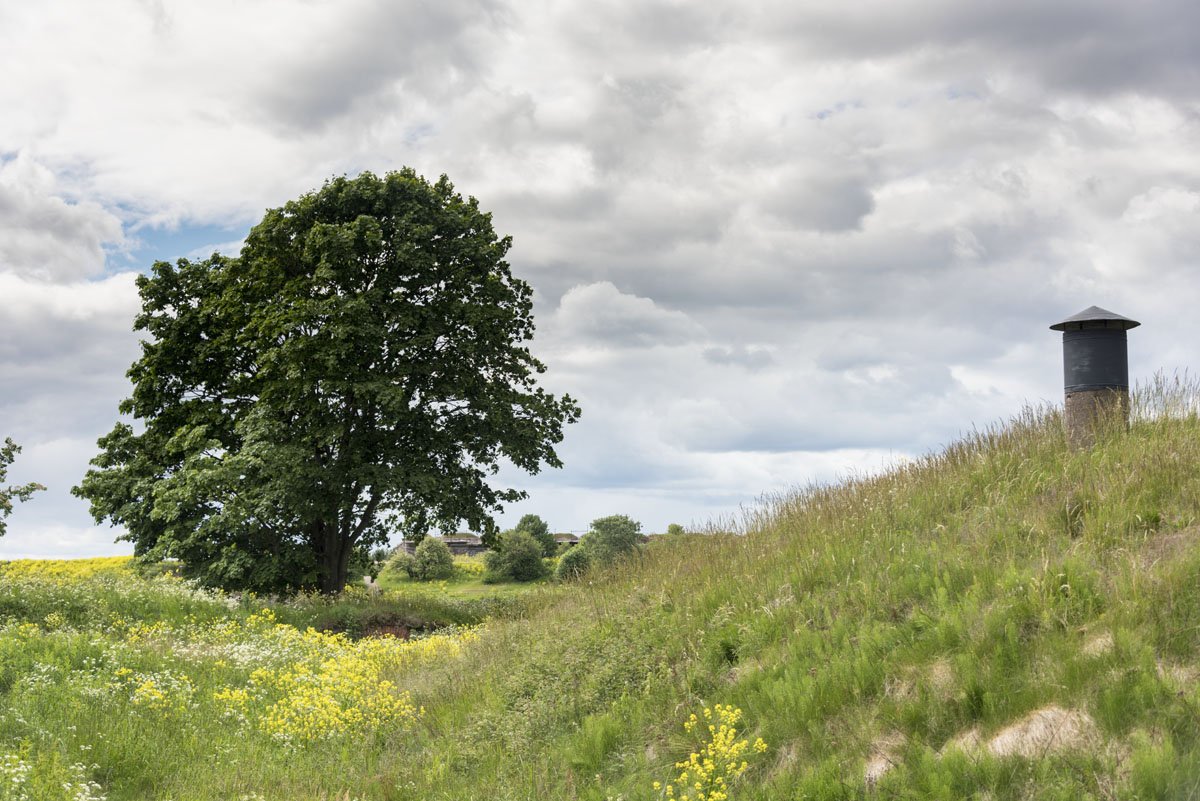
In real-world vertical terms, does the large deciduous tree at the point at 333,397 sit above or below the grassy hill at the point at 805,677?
above

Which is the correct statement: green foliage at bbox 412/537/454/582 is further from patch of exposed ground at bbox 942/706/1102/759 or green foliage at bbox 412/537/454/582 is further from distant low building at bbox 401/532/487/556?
patch of exposed ground at bbox 942/706/1102/759

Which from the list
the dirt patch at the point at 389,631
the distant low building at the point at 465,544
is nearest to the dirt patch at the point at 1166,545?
the dirt patch at the point at 389,631

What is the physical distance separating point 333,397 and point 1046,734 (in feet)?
70.0

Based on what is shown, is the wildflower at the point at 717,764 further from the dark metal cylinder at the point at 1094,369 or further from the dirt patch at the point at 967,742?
the dark metal cylinder at the point at 1094,369

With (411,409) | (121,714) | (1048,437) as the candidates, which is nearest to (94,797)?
(121,714)

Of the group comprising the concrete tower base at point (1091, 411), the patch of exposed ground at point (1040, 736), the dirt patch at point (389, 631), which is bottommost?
the dirt patch at point (389, 631)

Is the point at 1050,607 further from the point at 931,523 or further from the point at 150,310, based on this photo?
the point at 150,310

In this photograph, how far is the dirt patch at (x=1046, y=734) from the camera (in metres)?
5.98

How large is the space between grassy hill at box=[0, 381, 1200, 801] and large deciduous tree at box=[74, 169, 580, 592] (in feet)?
32.9

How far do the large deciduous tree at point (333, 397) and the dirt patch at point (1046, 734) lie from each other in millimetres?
18134

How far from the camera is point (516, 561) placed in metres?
39.6

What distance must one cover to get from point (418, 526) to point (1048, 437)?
1800cm

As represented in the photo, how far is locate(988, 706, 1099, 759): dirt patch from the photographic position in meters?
5.98

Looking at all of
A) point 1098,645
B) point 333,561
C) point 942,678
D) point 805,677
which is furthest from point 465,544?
point 1098,645
